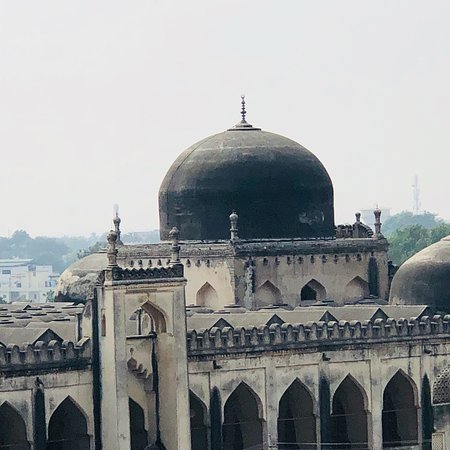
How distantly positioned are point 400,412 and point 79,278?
50.3ft

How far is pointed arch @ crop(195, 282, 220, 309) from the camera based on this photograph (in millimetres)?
75188

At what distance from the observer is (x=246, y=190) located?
2980 inches

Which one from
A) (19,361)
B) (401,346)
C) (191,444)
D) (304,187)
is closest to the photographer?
(19,361)

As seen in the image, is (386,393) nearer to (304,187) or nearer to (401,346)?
(401,346)

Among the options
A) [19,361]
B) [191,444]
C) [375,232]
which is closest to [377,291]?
[375,232]

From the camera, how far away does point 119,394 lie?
201ft

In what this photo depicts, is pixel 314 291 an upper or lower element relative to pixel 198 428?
upper

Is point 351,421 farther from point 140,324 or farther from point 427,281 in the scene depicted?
point 140,324

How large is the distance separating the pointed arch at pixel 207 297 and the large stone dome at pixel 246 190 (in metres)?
1.65

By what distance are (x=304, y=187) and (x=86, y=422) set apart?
57.6 feet

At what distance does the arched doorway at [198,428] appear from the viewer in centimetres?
6469

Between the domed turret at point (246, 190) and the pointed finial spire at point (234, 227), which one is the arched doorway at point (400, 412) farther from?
the domed turret at point (246, 190)

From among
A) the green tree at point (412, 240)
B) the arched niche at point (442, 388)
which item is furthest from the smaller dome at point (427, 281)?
the green tree at point (412, 240)

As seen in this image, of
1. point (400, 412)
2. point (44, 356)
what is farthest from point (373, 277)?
point (44, 356)
